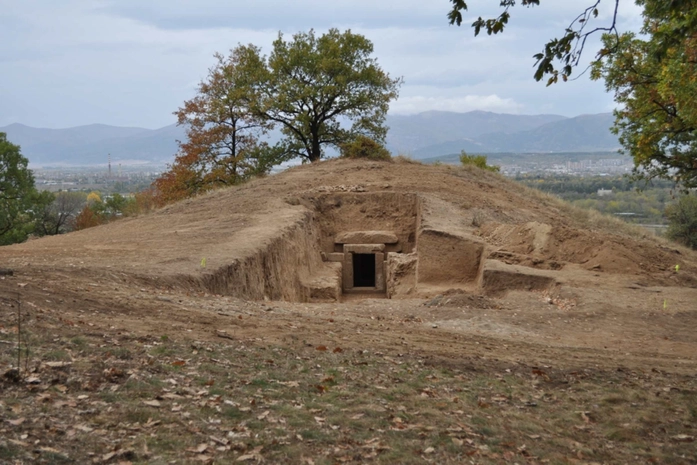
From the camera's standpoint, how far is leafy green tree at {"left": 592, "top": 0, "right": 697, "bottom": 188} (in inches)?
470

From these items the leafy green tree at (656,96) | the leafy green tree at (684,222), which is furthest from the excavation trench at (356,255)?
the leafy green tree at (684,222)

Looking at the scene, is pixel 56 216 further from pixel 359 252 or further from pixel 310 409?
pixel 310 409

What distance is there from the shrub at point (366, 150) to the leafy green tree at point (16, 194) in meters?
17.3

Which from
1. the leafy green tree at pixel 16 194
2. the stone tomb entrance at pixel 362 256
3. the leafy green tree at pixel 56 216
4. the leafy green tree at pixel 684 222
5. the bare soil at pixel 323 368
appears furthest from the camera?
the leafy green tree at pixel 56 216

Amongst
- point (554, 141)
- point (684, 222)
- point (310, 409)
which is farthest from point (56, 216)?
point (554, 141)

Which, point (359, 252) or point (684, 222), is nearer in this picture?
point (359, 252)

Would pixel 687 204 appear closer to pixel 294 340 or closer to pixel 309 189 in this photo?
pixel 309 189

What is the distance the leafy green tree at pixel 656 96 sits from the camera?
1194cm

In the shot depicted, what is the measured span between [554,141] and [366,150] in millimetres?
152950

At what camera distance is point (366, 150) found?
29719 mm

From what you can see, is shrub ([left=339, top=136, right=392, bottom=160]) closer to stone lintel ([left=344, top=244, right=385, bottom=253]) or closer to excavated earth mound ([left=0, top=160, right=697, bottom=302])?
excavated earth mound ([left=0, top=160, right=697, bottom=302])

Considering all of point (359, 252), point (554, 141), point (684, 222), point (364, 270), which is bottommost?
point (364, 270)

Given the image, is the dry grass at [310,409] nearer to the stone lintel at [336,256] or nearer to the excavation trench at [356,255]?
the excavation trench at [356,255]

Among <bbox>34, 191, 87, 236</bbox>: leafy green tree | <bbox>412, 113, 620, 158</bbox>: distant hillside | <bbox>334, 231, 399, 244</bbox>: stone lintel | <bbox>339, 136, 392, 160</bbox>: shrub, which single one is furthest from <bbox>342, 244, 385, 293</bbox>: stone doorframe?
<bbox>412, 113, 620, 158</bbox>: distant hillside
